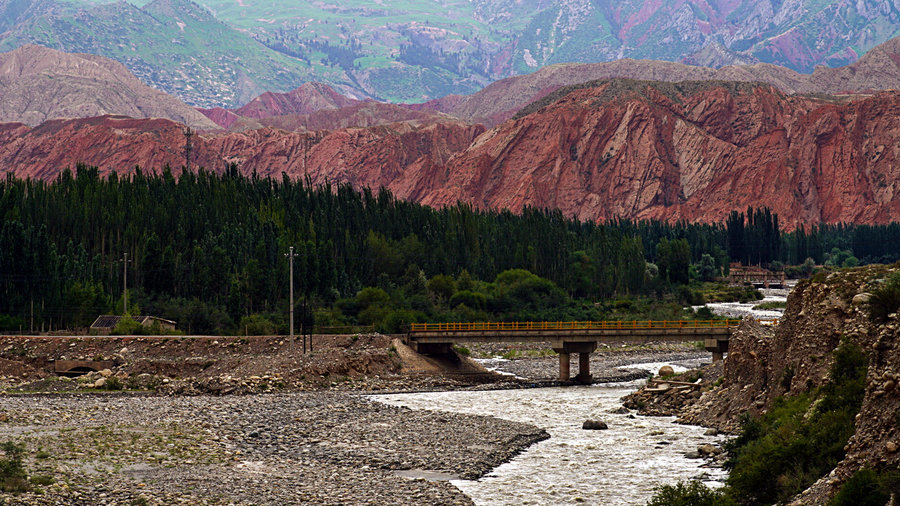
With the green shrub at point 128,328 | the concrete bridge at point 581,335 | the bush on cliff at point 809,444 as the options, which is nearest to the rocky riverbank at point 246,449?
the bush on cliff at point 809,444

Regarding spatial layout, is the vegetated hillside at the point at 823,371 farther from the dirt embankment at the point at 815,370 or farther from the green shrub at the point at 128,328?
the green shrub at the point at 128,328

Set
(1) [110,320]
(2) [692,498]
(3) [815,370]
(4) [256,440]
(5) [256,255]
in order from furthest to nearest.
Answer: (5) [256,255] → (1) [110,320] → (4) [256,440] → (3) [815,370] → (2) [692,498]

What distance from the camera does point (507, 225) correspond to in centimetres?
16088

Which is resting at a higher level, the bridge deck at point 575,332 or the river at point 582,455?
the bridge deck at point 575,332

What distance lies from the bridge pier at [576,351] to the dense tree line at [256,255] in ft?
100

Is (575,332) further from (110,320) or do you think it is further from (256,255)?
(256,255)

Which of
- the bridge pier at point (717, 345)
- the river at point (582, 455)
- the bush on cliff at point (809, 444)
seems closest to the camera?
the bush on cliff at point (809, 444)

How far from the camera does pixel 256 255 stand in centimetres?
11369

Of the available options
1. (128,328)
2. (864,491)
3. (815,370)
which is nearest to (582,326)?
(128,328)

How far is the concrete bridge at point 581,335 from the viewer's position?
7581 centimetres

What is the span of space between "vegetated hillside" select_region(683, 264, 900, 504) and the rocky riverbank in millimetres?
9902

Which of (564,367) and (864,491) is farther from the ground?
(864,491)

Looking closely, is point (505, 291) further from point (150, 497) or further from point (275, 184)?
point (150, 497)

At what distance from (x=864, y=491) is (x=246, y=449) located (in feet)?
87.1
